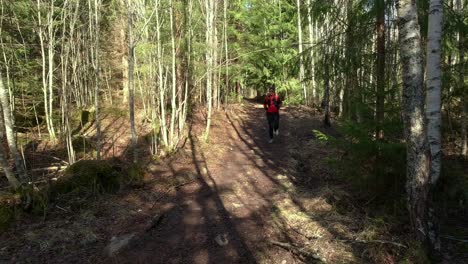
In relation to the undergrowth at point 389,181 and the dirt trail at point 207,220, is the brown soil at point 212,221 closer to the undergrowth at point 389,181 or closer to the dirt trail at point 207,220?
the dirt trail at point 207,220

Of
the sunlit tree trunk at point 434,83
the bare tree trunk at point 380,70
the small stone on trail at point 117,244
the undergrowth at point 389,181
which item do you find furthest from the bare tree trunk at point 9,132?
the sunlit tree trunk at point 434,83

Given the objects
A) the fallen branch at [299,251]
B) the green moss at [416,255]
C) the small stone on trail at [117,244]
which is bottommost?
the fallen branch at [299,251]

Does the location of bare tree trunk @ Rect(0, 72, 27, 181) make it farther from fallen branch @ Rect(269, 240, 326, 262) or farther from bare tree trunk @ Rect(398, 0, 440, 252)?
bare tree trunk @ Rect(398, 0, 440, 252)

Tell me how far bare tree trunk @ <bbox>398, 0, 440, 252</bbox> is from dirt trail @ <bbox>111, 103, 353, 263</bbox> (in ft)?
3.92

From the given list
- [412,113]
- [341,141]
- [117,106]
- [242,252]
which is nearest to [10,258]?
[242,252]

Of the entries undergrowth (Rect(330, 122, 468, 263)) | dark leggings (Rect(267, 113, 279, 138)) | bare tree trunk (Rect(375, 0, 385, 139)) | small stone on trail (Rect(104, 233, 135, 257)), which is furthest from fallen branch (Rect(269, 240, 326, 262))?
dark leggings (Rect(267, 113, 279, 138))

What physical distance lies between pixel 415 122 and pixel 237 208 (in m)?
4.06

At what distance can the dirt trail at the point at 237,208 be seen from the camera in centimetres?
564

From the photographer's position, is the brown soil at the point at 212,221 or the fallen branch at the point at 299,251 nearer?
the fallen branch at the point at 299,251

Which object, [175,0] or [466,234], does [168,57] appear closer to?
[175,0]

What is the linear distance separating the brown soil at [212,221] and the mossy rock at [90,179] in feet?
1.07

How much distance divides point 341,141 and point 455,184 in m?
2.09

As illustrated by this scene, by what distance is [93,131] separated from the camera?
57.2ft

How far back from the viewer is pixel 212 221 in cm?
695
